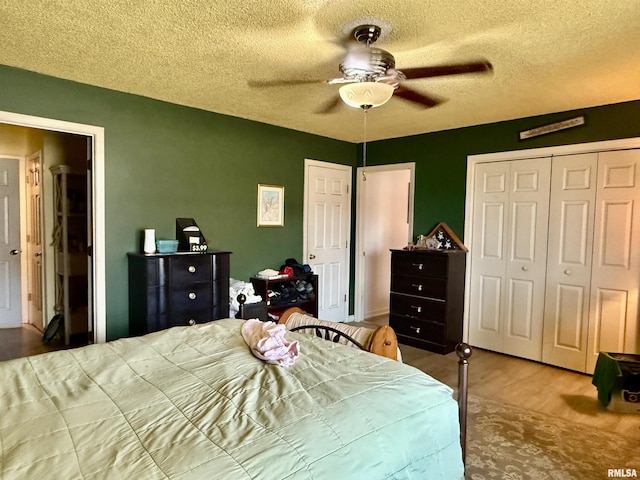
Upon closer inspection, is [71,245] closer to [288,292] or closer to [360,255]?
[288,292]

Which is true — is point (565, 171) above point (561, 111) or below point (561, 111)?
below

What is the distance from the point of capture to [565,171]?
12.8 feet

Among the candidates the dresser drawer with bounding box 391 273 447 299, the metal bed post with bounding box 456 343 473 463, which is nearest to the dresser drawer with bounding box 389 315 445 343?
the dresser drawer with bounding box 391 273 447 299

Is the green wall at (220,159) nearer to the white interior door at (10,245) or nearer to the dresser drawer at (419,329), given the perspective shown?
the dresser drawer at (419,329)

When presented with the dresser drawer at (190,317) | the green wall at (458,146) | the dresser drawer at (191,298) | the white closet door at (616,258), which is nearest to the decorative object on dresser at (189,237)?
the dresser drawer at (191,298)

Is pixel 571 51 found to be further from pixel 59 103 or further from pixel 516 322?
pixel 59 103

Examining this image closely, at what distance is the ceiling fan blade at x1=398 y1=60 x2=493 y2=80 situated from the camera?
7.33 feet

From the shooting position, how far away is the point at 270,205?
4.70m

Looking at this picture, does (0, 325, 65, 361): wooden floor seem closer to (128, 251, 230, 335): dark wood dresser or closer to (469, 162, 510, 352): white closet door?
(128, 251, 230, 335): dark wood dresser

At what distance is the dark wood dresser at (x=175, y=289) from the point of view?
10.9 feet

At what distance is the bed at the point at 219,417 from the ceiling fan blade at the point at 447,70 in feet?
5.35

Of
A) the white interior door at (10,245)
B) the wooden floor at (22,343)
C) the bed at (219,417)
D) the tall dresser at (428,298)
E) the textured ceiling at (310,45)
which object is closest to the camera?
the bed at (219,417)

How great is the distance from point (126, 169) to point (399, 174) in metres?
4.04

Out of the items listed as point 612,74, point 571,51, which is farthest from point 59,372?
point 612,74
